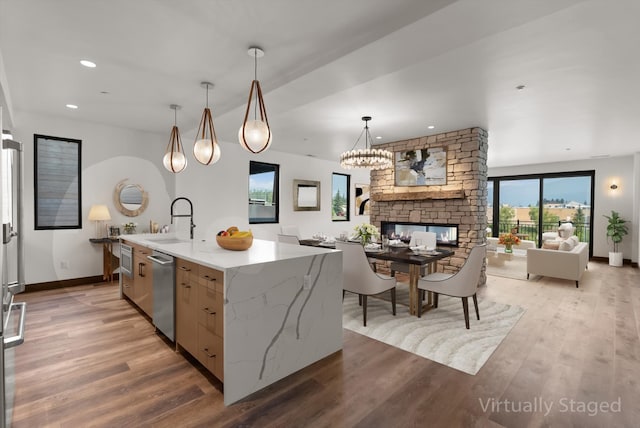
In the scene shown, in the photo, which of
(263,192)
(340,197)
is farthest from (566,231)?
(263,192)

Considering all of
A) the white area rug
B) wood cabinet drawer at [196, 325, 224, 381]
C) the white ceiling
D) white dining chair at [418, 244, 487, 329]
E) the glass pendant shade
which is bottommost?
the white area rug

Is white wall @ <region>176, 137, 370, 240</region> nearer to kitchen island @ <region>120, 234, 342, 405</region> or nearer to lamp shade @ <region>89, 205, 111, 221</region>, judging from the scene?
lamp shade @ <region>89, 205, 111, 221</region>

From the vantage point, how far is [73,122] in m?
4.66

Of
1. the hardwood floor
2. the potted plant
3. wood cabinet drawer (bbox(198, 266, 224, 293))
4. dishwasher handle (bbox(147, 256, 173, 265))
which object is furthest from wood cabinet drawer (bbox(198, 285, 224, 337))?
the potted plant

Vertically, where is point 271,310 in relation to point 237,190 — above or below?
below

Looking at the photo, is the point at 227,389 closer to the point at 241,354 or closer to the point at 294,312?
the point at 241,354

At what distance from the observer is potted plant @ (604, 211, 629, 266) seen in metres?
6.94

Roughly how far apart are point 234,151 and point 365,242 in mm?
3453

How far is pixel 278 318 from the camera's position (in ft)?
7.15

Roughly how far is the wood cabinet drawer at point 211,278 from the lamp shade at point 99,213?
338cm

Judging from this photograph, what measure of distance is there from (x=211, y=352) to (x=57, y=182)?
424 centimetres

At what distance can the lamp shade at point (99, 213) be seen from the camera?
458 centimetres

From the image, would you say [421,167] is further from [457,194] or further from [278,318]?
[278,318]

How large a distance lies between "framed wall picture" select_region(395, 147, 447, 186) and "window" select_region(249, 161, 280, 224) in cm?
275
